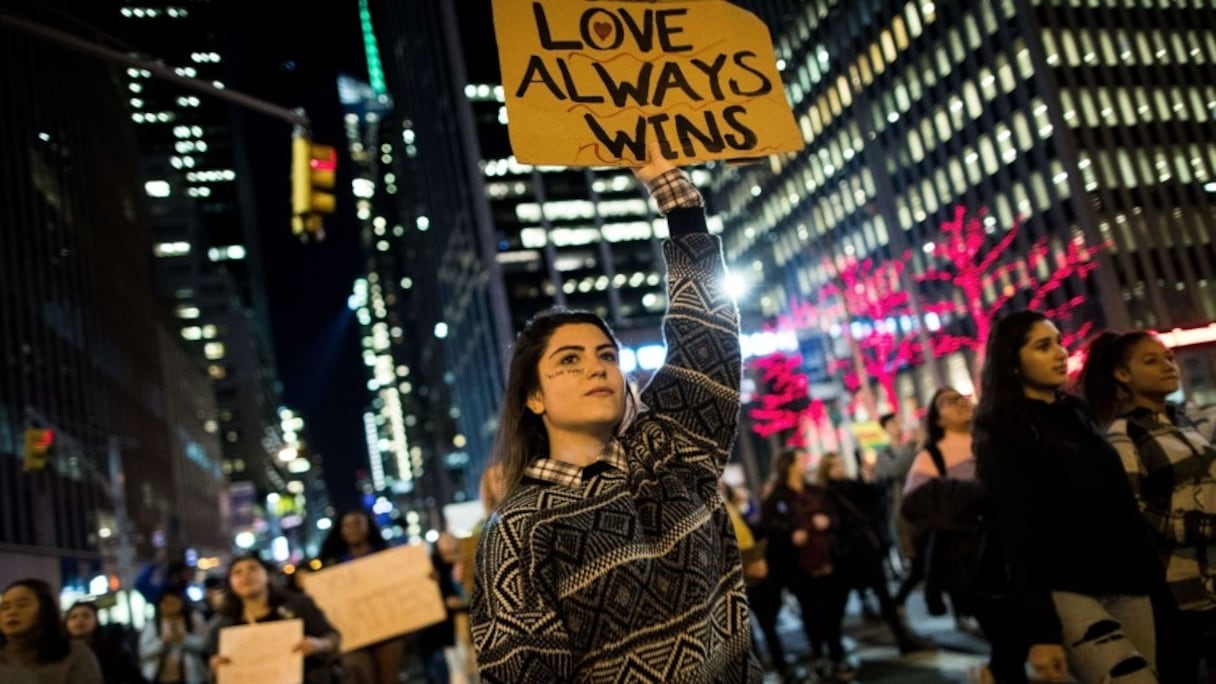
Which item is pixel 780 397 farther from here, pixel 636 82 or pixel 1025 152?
pixel 636 82

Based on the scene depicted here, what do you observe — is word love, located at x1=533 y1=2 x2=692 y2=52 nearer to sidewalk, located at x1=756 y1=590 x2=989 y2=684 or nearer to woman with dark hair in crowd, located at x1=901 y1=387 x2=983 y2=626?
woman with dark hair in crowd, located at x1=901 y1=387 x2=983 y2=626

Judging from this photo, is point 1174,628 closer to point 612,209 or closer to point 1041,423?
point 1041,423

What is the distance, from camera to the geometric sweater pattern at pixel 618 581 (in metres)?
2.05

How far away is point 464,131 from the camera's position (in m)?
111

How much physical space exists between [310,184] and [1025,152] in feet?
187

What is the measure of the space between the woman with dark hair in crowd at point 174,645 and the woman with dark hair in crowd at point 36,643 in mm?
3389

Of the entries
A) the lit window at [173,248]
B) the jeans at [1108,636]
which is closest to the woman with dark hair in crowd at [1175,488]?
the jeans at [1108,636]

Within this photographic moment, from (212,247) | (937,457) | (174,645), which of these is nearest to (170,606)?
(174,645)

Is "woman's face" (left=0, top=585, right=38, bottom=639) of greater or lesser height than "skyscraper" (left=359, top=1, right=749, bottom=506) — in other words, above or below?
below

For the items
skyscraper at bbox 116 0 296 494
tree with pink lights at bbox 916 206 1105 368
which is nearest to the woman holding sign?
tree with pink lights at bbox 916 206 1105 368

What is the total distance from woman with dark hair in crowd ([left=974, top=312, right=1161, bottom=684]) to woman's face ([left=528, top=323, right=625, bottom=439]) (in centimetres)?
191

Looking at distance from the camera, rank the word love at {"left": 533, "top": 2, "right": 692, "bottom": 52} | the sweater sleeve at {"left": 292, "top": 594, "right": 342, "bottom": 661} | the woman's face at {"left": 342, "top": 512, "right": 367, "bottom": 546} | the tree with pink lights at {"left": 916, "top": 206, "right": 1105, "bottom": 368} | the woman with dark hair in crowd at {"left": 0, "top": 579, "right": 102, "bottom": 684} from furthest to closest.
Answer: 1. the tree with pink lights at {"left": 916, "top": 206, "right": 1105, "bottom": 368}
2. the woman's face at {"left": 342, "top": 512, "right": 367, "bottom": 546}
3. the sweater sleeve at {"left": 292, "top": 594, "right": 342, "bottom": 661}
4. the woman with dark hair in crowd at {"left": 0, "top": 579, "right": 102, "bottom": 684}
5. the word love at {"left": 533, "top": 2, "right": 692, "bottom": 52}

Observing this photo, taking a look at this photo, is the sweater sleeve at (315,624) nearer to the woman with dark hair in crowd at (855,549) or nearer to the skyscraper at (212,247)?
the woman with dark hair in crowd at (855,549)

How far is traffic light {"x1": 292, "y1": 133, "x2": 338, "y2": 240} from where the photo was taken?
9.83m
